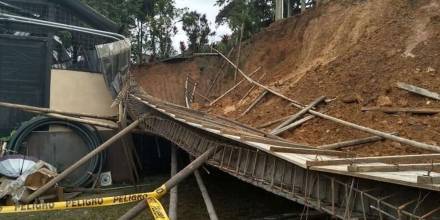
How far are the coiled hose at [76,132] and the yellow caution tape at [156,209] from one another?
801 cm

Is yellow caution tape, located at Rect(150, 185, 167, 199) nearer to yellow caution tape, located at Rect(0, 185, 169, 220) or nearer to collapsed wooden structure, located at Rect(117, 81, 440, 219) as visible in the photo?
yellow caution tape, located at Rect(0, 185, 169, 220)

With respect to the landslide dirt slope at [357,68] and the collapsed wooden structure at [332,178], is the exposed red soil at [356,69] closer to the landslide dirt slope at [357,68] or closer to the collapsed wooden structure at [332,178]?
the landslide dirt slope at [357,68]

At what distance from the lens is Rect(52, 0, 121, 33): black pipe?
22.2 m

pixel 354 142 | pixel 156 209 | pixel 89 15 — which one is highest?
pixel 89 15

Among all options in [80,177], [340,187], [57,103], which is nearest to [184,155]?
[80,177]

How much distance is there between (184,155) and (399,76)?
27.5ft

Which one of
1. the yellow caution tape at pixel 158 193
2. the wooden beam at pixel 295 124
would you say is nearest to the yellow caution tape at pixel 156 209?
the yellow caution tape at pixel 158 193

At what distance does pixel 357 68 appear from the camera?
45.2ft

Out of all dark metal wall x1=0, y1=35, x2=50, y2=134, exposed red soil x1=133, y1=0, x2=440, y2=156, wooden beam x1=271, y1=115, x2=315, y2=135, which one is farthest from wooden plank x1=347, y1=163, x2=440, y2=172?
dark metal wall x1=0, y1=35, x2=50, y2=134

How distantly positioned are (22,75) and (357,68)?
11.7m

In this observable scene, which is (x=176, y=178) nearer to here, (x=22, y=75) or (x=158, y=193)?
(x=158, y=193)

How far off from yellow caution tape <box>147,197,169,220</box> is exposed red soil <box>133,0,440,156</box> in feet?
13.5

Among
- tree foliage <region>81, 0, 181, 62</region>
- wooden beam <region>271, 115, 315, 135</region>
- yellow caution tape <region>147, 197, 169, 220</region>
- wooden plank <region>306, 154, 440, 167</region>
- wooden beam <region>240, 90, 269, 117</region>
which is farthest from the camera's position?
tree foliage <region>81, 0, 181, 62</region>

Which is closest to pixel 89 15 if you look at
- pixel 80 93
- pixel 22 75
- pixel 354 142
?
pixel 80 93
